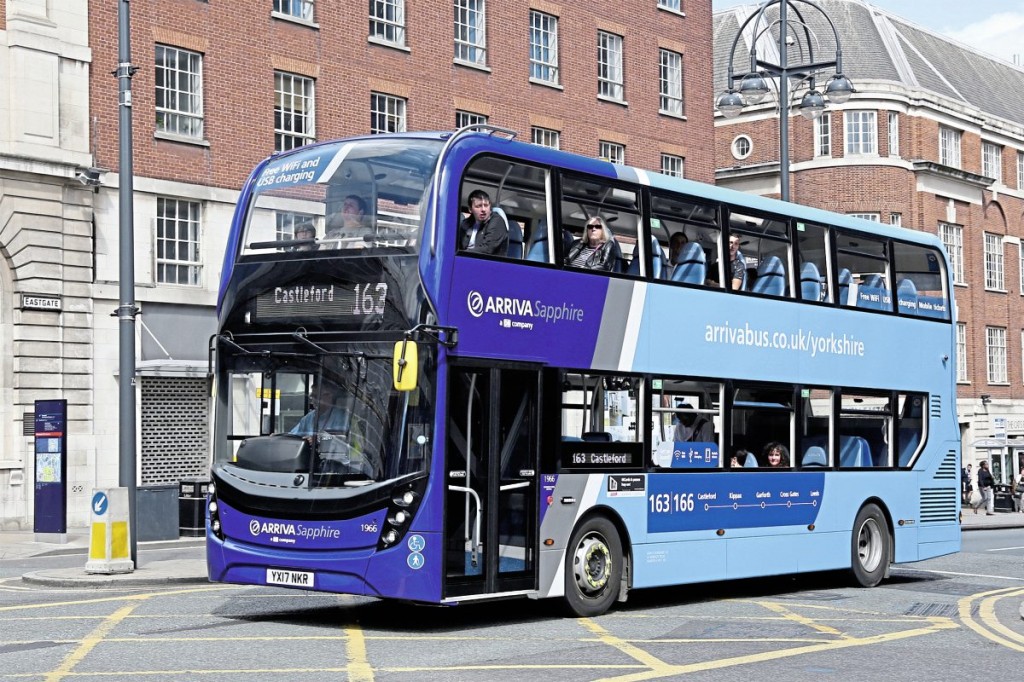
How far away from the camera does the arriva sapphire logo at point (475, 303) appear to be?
1205 centimetres

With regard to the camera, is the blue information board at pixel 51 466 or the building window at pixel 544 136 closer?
the blue information board at pixel 51 466

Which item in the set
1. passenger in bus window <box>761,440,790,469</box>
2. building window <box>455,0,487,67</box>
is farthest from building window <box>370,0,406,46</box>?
passenger in bus window <box>761,440,790,469</box>

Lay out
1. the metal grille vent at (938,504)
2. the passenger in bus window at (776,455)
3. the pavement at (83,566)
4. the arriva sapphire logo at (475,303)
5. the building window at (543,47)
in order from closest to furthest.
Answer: the arriva sapphire logo at (475,303) → the passenger in bus window at (776,455) → the pavement at (83,566) → the metal grille vent at (938,504) → the building window at (543,47)

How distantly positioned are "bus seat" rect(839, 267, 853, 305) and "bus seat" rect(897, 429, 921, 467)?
1.99 m

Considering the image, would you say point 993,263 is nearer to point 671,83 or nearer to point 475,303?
point 671,83

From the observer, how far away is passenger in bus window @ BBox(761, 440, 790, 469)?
1556cm

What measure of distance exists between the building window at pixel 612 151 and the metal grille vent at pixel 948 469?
67.6ft

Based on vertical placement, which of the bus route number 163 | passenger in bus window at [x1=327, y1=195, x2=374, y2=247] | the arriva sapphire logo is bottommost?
the bus route number 163

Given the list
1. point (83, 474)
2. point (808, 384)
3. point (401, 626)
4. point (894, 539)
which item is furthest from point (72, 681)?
point (83, 474)

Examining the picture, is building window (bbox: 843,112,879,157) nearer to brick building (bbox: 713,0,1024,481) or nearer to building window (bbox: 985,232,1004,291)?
brick building (bbox: 713,0,1024,481)

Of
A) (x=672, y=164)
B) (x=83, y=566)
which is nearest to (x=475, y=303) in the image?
(x=83, y=566)

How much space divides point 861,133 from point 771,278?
39085mm

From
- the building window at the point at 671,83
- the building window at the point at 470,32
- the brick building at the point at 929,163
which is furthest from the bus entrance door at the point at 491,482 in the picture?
the brick building at the point at 929,163

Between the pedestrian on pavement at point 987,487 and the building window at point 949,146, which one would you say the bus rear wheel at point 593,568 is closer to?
the pedestrian on pavement at point 987,487
